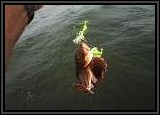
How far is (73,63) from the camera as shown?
49.7 feet

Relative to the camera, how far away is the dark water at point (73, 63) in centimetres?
1259

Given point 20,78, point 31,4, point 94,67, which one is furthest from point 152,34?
point 31,4

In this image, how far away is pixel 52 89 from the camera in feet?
45.0

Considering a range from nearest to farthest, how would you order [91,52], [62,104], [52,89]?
1. [91,52]
2. [62,104]
3. [52,89]

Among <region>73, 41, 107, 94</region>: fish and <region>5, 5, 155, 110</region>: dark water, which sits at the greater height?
<region>73, 41, 107, 94</region>: fish

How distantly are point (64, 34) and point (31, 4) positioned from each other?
14.5 m

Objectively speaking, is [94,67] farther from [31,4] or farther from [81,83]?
[31,4]

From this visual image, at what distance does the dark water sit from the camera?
41.3 feet

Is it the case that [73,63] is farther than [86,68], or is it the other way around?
[73,63]

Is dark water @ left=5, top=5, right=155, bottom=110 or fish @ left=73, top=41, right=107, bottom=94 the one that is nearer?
fish @ left=73, top=41, right=107, bottom=94

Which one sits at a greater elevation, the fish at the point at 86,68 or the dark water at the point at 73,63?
the fish at the point at 86,68

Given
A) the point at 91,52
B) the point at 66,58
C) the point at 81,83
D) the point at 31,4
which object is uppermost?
the point at 31,4

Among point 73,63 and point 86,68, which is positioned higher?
point 86,68

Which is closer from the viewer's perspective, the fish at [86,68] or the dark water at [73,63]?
the fish at [86,68]
